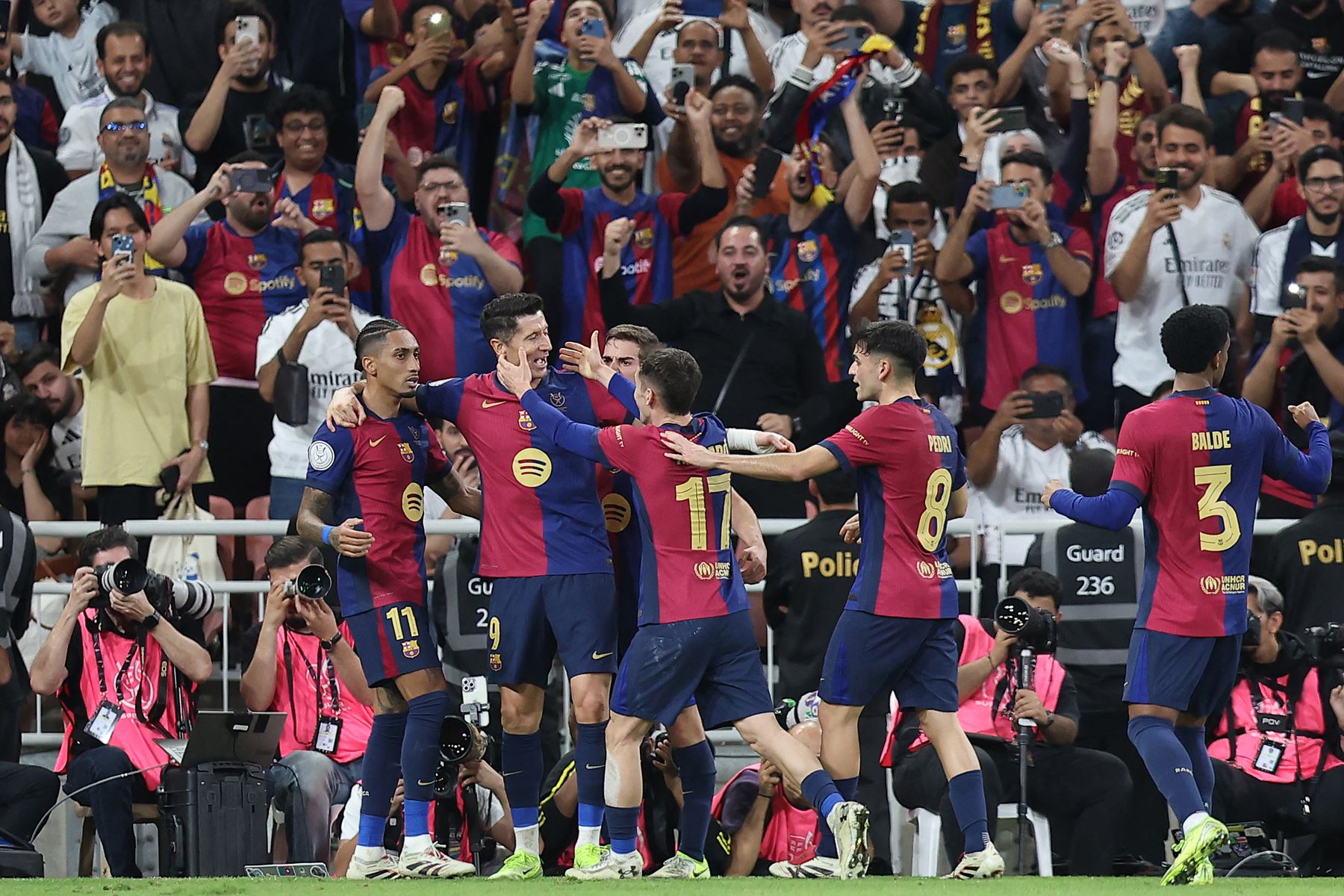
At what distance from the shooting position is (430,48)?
12.5 metres

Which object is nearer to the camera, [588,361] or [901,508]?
[901,508]

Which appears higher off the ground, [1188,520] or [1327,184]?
[1327,184]

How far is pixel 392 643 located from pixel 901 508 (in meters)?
2.18

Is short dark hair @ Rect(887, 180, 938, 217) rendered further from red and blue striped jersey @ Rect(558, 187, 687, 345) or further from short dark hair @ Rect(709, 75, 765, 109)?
red and blue striped jersey @ Rect(558, 187, 687, 345)

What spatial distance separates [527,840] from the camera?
8.18 meters

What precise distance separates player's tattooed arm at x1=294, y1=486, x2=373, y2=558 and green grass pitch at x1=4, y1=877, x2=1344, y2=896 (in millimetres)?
1333

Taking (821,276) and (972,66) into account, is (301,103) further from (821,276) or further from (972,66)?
(972,66)

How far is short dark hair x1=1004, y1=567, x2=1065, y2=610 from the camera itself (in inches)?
374

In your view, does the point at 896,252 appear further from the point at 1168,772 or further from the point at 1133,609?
the point at 1168,772

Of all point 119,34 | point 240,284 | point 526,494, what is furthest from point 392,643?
point 119,34

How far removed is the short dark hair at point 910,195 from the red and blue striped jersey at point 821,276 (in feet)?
1.17

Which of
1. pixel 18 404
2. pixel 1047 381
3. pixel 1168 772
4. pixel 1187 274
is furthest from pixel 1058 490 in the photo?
pixel 18 404

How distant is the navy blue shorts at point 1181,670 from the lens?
24.4 feet

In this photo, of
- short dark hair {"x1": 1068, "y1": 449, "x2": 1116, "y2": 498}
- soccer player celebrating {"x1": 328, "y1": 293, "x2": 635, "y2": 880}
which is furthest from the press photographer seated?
soccer player celebrating {"x1": 328, "y1": 293, "x2": 635, "y2": 880}
